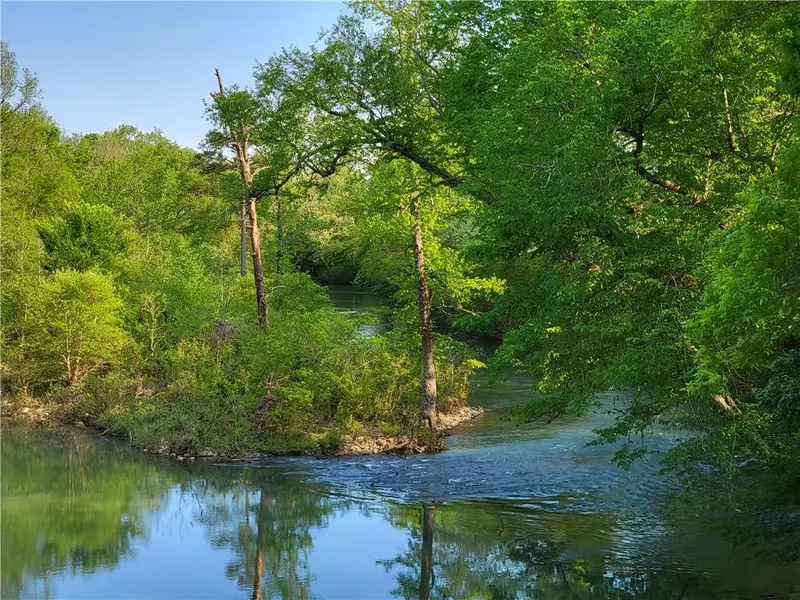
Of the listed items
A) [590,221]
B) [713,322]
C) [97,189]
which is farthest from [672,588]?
[97,189]

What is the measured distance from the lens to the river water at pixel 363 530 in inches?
428

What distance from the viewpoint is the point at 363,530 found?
1367 cm

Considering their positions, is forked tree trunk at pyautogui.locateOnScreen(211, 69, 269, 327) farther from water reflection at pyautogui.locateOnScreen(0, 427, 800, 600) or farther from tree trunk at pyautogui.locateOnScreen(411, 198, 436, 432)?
water reflection at pyautogui.locateOnScreen(0, 427, 800, 600)

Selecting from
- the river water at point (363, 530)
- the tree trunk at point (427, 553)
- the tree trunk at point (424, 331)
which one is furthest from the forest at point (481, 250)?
the tree trunk at point (427, 553)

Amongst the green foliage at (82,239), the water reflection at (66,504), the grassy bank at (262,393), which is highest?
the green foliage at (82,239)

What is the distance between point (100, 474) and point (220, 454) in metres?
2.73

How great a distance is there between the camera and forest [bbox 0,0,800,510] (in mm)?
9633

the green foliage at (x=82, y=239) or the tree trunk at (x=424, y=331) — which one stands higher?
the green foliage at (x=82, y=239)

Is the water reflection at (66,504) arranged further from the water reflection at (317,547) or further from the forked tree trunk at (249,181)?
the forked tree trunk at (249,181)

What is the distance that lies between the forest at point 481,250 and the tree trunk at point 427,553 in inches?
116

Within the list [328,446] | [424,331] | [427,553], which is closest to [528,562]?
[427,553]

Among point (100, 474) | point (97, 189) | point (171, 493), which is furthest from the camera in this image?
point (97, 189)

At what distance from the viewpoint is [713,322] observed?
7785 millimetres

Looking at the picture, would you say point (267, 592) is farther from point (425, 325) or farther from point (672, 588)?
point (425, 325)
